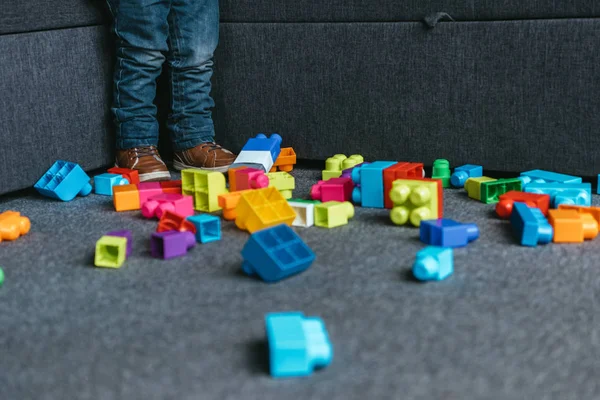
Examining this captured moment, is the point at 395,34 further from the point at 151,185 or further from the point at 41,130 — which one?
the point at 41,130

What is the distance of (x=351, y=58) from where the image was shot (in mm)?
1601

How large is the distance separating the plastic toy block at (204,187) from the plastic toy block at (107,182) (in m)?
0.22

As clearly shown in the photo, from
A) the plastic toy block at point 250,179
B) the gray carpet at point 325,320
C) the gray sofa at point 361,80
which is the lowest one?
the gray carpet at point 325,320

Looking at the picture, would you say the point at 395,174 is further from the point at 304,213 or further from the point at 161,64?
the point at 161,64

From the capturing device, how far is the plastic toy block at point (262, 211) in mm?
1223

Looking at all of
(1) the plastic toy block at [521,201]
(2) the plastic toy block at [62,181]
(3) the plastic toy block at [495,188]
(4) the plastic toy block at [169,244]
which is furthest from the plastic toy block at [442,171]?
(2) the plastic toy block at [62,181]

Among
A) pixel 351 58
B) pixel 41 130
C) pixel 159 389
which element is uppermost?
pixel 351 58

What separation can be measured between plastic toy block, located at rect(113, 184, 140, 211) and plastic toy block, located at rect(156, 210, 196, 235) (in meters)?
0.20

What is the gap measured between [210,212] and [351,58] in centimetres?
47

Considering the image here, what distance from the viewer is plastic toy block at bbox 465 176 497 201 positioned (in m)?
1.41

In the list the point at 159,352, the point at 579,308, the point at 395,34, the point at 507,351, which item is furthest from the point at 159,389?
the point at 395,34

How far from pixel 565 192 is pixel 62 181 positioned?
95cm

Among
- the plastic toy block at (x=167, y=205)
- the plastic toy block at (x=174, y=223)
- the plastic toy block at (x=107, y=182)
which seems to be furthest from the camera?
the plastic toy block at (x=107, y=182)

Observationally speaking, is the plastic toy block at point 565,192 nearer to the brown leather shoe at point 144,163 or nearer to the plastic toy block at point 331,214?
the plastic toy block at point 331,214
